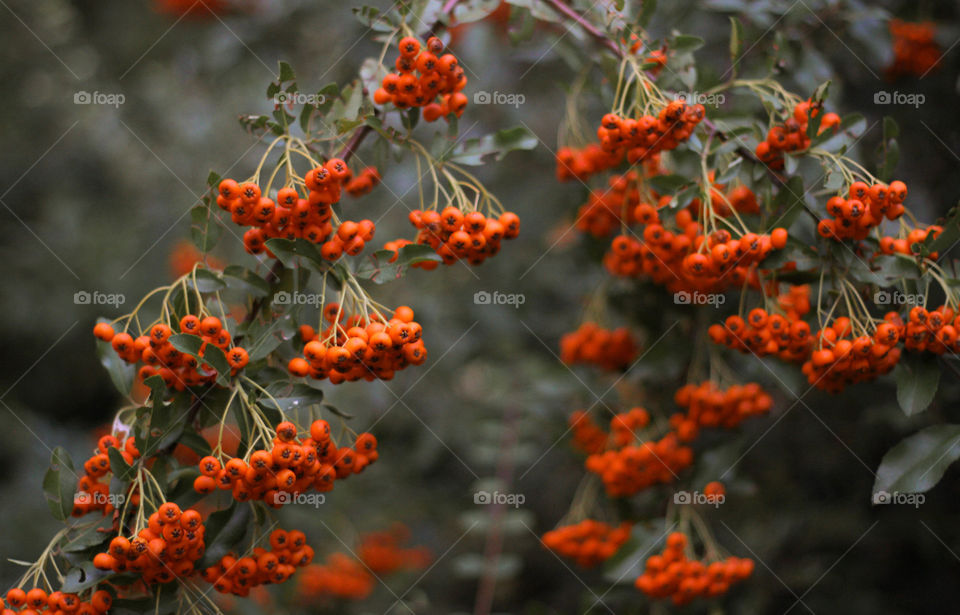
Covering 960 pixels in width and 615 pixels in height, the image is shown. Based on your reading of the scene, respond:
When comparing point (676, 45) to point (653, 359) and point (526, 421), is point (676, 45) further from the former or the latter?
point (526, 421)

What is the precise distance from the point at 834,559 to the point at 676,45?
87.1 inches

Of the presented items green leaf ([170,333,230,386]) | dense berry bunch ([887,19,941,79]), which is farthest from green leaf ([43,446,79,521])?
dense berry bunch ([887,19,941,79])

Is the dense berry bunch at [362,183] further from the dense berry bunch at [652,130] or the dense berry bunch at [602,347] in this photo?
the dense berry bunch at [602,347]

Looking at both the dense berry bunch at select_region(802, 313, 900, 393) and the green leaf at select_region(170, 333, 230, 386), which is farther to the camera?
the dense berry bunch at select_region(802, 313, 900, 393)

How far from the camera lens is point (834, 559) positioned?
120 inches

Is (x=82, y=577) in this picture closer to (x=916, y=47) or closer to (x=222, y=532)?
(x=222, y=532)

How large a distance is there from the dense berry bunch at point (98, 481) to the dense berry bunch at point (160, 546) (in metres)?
0.15

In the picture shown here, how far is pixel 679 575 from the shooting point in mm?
2471

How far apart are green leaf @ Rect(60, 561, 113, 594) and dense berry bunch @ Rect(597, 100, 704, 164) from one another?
1811 mm

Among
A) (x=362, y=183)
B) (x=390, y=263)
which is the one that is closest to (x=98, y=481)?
(x=390, y=263)

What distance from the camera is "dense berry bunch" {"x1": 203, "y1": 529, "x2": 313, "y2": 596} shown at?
195 centimetres

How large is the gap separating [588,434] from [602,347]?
1.29 feet
